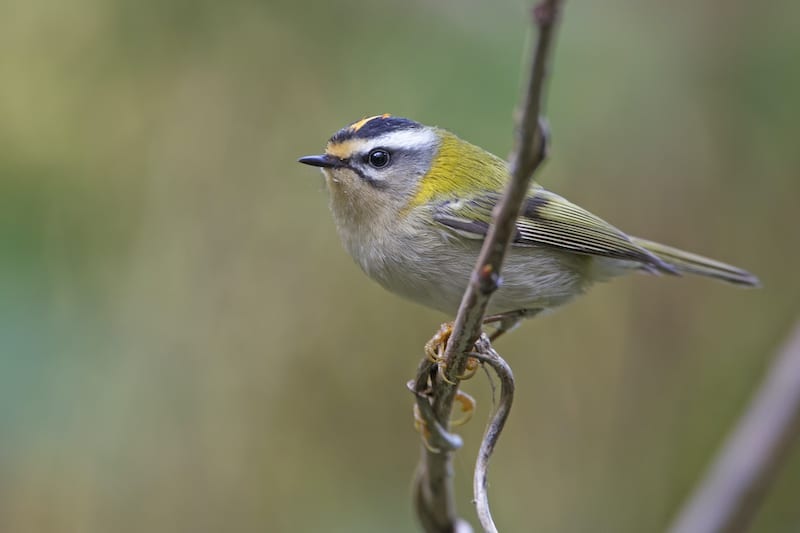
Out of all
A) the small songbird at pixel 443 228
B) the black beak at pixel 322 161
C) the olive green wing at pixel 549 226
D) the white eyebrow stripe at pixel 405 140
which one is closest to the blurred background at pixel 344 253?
the white eyebrow stripe at pixel 405 140

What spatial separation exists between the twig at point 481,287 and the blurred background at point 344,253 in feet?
4.50

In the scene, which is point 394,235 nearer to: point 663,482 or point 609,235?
point 609,235

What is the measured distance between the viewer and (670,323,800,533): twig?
2.20m

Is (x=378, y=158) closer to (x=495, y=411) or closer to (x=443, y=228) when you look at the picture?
(x=443, y=228)

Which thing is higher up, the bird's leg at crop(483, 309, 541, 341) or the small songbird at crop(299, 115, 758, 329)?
the small songbird at crop(299, 115, 758, 329)

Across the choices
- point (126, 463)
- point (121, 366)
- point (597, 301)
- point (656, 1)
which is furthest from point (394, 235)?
point (656, 1)

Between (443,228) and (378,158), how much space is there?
0.38 metres

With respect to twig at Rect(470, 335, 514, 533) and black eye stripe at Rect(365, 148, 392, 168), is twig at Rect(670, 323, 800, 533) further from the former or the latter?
black eye stripe at Rect(365, 148, 392, 168)

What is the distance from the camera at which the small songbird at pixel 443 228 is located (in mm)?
2670

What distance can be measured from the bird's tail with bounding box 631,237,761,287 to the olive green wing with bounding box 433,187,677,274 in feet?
1.10

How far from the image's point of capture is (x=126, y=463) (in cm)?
337

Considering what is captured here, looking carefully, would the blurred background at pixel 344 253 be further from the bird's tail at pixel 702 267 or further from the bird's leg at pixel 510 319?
the bird's leg at pixel 510 319

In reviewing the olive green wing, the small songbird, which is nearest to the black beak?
the small songbird

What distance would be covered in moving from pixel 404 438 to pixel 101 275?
1500 millimetres
